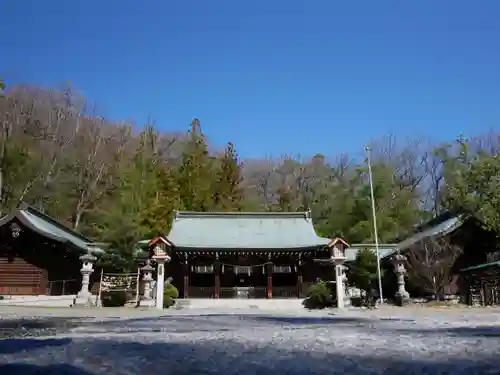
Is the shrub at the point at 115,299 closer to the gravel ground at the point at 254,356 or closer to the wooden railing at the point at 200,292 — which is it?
the wooden railing at the point at 200,292

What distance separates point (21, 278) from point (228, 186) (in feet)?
70.1

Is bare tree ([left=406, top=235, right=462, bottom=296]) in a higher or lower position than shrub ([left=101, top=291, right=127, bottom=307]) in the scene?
higher

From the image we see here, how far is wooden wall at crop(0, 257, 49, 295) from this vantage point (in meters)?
26.3

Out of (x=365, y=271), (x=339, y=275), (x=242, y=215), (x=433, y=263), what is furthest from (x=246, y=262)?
(x=433, y=263)

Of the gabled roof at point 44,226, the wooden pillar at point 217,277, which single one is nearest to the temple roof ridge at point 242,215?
the wooden pillar at point 217,277

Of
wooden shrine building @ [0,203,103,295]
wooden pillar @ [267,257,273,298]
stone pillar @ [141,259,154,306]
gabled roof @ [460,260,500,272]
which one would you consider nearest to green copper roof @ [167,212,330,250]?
wooden pillar @ [267,257,273,298]

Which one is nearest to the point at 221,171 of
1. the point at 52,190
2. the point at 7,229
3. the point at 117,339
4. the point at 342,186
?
the point at 342,186

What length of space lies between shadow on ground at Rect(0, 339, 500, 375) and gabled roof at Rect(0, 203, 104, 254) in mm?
21737

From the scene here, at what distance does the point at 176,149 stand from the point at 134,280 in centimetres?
2769

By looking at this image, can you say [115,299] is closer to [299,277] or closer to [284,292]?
[284,292]

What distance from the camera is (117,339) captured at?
24.4ft

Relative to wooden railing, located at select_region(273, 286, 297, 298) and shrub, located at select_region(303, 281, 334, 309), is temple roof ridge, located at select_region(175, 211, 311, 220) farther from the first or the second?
shrub, located at select_region(303, 281, 334, 309)

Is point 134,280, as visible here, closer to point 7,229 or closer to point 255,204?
point 7,229

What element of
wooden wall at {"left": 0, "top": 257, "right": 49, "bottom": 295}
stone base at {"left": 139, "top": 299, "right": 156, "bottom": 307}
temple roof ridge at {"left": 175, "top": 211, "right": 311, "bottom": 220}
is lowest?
stone base at {"left": 139, "top": 299, "right": 156, "bottom": 307}
